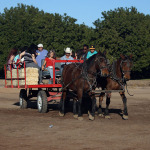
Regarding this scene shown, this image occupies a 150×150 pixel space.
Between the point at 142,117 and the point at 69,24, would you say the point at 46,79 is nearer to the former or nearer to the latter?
the point at 142,117

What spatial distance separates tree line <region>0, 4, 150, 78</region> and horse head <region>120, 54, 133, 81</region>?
4708 cm

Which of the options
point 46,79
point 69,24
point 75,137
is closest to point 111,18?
point 69,24

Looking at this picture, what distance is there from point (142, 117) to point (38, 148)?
6406 mm

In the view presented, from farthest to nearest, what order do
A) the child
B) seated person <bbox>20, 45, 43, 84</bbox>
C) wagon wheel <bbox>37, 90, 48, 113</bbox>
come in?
seated person <bbox>20, 45, 43, 84</bbox>, the child, wagon wheel <bbox>37, 90, 48, 113</bbox>

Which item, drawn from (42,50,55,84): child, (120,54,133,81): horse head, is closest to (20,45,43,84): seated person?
(42,50,55,84): child

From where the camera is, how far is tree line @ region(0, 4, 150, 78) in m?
63.0

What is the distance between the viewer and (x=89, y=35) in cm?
6700


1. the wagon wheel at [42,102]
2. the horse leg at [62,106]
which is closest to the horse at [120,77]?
the horse leg at [62,106]

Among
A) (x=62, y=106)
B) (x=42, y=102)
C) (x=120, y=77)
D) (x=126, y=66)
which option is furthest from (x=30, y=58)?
(x=126, y=66)

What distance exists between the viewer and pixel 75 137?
953 cm

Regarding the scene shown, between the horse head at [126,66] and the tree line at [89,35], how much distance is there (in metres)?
47.1

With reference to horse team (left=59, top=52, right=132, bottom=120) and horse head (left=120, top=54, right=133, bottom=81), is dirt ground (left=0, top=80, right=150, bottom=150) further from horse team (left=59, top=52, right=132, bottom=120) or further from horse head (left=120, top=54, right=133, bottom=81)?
horse head (left=120, top=54, right=133, bottom=81)

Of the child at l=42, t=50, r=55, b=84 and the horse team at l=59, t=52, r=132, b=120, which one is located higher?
the child at l=42, t=50, r=55, b=84

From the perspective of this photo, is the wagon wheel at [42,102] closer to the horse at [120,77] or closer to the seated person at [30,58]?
the seated person at [30,58]
